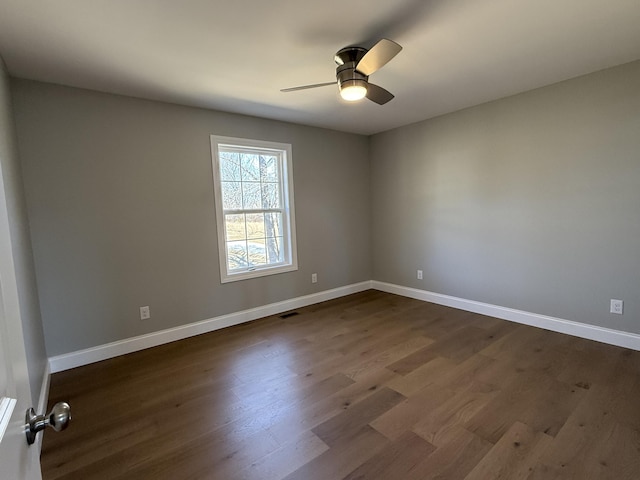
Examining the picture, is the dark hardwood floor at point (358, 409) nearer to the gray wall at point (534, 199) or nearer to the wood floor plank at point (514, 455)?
the wood floor plank at point (514, 455)

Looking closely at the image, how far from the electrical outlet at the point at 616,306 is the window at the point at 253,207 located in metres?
3.23

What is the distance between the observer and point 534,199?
3193mm

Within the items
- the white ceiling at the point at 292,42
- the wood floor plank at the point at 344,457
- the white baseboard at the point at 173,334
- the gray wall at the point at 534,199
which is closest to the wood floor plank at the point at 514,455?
the wood floor plank at the point at 344,457

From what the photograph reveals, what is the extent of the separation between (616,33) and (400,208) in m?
2.71

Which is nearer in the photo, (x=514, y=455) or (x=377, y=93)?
(x=514, y=455)

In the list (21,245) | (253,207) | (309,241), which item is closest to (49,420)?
(21,245)

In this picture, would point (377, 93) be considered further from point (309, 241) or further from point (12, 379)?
point (12, 379)

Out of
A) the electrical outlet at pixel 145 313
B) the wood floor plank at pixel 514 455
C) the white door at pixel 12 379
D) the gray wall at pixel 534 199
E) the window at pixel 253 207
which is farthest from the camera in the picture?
the window at pixel 253 207

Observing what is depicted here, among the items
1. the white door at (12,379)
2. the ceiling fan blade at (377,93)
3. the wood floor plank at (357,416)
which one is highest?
the ceiling fan blade at (377,93)

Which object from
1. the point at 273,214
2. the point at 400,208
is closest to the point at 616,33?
the point at 400,208

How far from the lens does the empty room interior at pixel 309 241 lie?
1.74m

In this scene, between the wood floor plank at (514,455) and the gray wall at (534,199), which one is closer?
the wood floor plank at (514,455)

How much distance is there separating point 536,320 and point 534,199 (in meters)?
1.26

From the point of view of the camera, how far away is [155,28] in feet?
6.18
